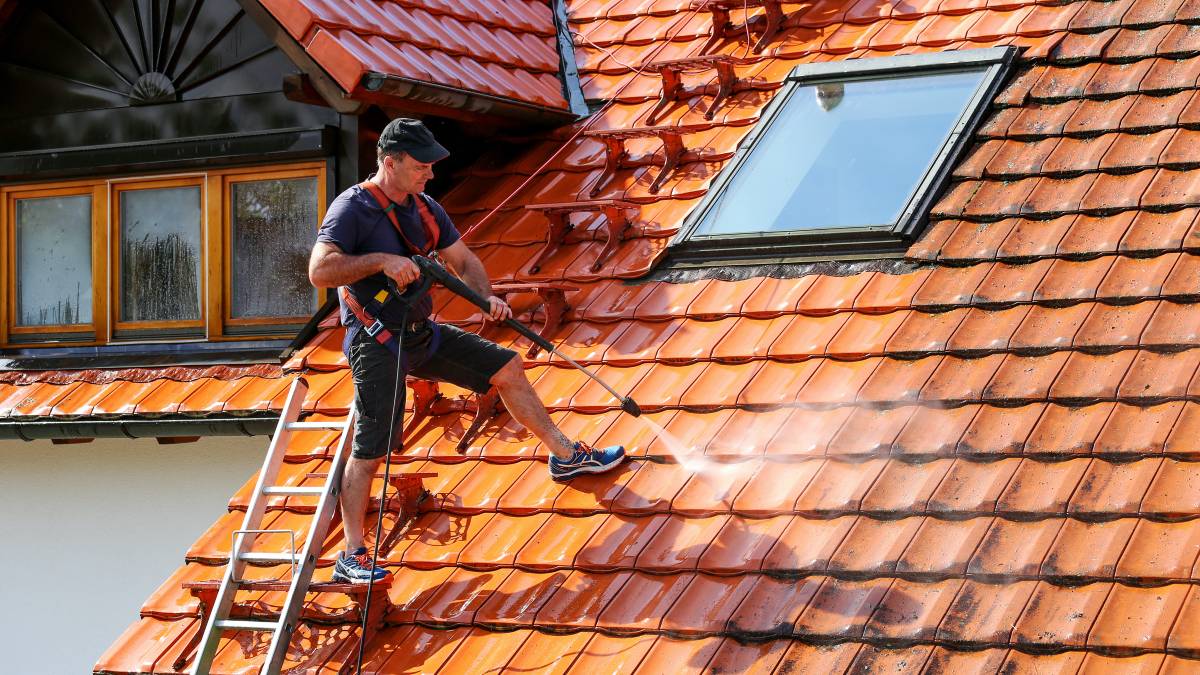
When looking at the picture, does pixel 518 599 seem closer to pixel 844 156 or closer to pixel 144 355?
pixel 844 156

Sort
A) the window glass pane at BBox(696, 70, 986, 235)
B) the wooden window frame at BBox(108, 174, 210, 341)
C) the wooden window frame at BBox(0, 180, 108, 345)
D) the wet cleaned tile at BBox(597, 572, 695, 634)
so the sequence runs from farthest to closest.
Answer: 1. the wooden window frame at BBox(0, 180, 108, 345)
2. the wooden window frame at BBox(108, 174, 210, 341)
3. the window glass pane at BBox(696, 70, 986, 235)
4. the wet cleaned tile at BBox(597, 572, 695, 634)

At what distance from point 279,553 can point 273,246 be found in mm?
1951

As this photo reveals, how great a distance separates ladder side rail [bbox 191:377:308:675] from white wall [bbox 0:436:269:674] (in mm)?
925

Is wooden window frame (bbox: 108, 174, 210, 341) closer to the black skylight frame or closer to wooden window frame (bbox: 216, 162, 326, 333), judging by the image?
wooden window frame (bbox: 216, 162, 326, 333)

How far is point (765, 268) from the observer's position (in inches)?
253

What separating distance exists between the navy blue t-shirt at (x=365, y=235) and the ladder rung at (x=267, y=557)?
0.85 m

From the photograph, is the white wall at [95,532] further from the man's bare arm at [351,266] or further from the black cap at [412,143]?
the black cap at [412,143]

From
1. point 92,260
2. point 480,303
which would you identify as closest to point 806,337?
point 480,303

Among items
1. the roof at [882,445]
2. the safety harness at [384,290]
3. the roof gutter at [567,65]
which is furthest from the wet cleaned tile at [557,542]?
the roof gutter at [567,65]

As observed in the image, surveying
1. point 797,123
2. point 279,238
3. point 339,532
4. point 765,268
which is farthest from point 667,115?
point 339,532

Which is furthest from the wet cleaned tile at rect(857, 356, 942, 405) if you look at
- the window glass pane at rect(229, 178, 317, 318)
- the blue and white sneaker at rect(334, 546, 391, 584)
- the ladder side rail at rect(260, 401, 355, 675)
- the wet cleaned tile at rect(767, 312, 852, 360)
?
the window glass pane at rect(229, 178, 317, 318)

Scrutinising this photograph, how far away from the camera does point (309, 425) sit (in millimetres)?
6039

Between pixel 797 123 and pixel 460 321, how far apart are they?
1819mm

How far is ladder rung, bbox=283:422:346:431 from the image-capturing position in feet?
19.6
